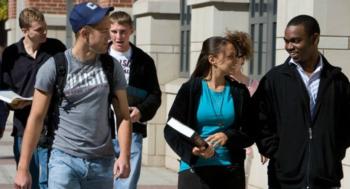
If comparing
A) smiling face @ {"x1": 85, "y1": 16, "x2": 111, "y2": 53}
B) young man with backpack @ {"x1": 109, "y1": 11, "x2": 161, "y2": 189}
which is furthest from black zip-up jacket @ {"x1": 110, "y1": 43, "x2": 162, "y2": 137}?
smiling face @ {"x1": 85, "y1": 16, "x2": 111, "y2": 53}

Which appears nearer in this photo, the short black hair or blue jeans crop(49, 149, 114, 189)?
the short black hair

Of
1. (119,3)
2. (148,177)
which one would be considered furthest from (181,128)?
(119,3)

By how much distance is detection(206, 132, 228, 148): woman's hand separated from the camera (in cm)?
594

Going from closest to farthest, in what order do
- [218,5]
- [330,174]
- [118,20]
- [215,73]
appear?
[330,174]
[215,73]
[118,20]
[218,5]

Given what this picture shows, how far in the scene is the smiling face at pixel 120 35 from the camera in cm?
789

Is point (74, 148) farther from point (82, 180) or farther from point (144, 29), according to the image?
point (144, 29)

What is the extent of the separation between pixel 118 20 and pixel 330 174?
2850 mm

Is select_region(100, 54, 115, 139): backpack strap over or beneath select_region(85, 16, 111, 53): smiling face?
beneath

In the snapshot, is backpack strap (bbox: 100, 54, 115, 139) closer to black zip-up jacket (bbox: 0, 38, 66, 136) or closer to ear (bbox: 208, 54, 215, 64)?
ear (bbox: 208, 54, 215, 64)

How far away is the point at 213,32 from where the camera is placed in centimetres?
1184

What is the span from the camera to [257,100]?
5914 mm

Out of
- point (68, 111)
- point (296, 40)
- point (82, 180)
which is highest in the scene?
point (296, 40)

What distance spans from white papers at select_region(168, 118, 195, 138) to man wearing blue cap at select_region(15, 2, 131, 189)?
390 millimetres

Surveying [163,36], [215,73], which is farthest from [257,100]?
[163,36]
